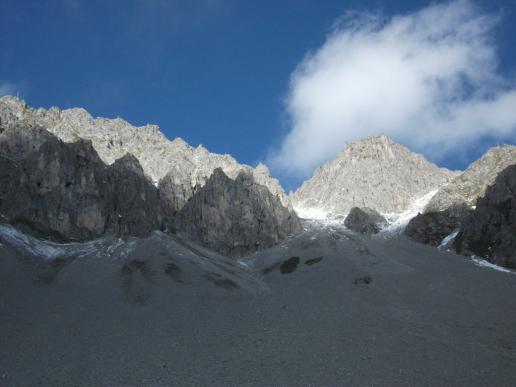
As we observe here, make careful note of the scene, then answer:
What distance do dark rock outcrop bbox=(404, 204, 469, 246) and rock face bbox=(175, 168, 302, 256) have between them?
39207mm

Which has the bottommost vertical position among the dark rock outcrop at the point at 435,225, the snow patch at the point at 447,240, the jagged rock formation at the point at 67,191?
the jagged rock formation at the point at 67,191

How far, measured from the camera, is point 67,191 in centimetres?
12544

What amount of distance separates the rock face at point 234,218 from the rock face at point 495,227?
1971 inches

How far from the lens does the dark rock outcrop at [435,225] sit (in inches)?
6550

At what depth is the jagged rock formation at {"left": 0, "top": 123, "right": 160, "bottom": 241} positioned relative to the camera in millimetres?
116812

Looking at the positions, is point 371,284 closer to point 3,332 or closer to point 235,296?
point 235,296

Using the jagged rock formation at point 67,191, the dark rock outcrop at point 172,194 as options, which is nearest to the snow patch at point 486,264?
the dark rock outcrop at point 172,194

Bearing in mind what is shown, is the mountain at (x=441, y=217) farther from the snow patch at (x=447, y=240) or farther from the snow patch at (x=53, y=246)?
the snow patch at (x=53, y=246)

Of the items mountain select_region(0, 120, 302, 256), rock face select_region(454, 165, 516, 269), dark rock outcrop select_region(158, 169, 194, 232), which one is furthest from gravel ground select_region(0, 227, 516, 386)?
dark rock outcrop select_region(158, 169, 194, 232)

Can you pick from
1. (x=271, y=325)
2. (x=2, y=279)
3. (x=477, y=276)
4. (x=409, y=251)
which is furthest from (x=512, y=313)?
(x=2, y=279)

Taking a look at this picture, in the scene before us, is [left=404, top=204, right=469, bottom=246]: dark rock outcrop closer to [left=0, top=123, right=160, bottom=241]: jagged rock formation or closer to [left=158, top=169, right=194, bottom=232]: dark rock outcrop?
[left=158, top=169, right=194, bottom=232]: dark rock outcrop

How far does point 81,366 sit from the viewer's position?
5359cm

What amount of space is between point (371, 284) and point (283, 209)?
70.8 metres

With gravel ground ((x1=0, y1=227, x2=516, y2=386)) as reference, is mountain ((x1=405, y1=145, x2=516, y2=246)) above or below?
above
